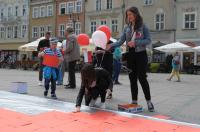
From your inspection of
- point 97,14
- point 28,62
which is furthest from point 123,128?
point 97,14

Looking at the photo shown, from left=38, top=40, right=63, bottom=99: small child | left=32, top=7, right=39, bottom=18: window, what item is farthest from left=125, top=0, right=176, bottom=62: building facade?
left=38, top=40, right=63, bottom=99: small child

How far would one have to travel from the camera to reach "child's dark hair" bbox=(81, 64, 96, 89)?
6.70 meters

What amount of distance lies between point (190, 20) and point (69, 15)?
17.5 metres

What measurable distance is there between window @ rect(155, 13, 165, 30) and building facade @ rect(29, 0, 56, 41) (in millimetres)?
16909

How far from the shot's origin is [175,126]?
18.9ft

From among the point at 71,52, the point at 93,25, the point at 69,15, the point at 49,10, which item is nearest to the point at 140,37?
the point at 71,52

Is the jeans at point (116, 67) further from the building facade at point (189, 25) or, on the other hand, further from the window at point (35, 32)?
the window at point (35, 32)

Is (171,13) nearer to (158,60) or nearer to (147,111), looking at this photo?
(158,60)

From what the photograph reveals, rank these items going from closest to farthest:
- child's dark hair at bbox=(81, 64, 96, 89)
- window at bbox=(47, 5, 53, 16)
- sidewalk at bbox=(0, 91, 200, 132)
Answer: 1. sidewalk at bbox=(0, 91, 200, 132)
2. child's dark hair at bbox=(81, 64, 96, 89)
3. window at bbox=(47, 5, 53, 16)

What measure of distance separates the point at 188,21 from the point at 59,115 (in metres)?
35.1

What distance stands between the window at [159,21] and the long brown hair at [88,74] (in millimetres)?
35657

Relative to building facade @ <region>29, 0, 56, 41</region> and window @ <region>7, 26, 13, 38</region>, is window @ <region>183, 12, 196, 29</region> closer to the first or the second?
building facade @ <region>29, 0, 56, 41</region>

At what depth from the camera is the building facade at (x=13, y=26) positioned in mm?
59406

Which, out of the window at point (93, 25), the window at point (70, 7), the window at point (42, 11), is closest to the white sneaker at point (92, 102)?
the window at point (93, 25)
